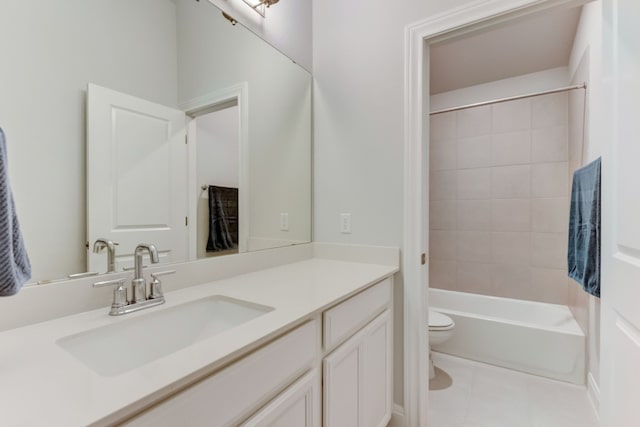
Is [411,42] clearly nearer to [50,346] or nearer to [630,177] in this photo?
[630,177]

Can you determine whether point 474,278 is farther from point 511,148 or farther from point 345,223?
point 345,223

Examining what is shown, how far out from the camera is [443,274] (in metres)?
3.12

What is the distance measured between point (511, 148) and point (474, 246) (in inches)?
38.2

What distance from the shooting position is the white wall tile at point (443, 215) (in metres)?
3.08

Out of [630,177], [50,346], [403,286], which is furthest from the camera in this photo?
[403,286]

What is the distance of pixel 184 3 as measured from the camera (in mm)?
1222

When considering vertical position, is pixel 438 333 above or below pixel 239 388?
below

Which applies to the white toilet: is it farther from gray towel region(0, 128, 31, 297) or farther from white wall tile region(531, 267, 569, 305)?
gray towel region(0, 128, 31, 297)

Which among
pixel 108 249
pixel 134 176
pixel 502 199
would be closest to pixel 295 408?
pixel 108 249

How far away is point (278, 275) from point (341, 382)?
53 centimetres

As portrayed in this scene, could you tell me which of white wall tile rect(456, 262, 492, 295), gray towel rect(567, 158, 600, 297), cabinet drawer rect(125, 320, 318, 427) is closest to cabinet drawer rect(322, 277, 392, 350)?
cabinet drawer rect(125, 320, 318, 427)

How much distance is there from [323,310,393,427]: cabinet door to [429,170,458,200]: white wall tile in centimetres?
202

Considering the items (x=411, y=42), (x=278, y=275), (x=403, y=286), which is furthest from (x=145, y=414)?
(x=411, y=42)

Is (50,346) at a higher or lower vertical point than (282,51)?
lower
